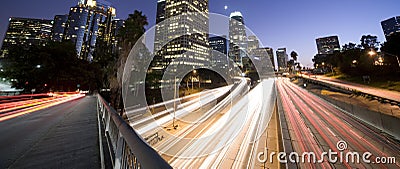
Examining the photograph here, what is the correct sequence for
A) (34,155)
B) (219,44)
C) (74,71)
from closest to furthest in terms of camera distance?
(34,155), (74,71), (219,44)

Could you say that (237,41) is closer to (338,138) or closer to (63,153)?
(338,138)

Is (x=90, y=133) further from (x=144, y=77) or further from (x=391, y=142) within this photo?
(x=144, y=77)

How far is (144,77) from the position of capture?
1447 inches

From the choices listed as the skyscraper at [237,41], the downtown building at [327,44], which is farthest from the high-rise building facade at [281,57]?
the skyscraper at [237,41]

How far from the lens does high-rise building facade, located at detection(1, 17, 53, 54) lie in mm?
101562

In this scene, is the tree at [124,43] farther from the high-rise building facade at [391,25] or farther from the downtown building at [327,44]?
the high-rise building facade at [391,25]

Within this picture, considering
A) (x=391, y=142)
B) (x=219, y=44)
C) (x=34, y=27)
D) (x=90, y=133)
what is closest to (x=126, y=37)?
(x=90, y=133)

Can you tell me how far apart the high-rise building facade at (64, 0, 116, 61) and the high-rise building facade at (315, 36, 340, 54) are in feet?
651

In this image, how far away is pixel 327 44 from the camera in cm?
13800

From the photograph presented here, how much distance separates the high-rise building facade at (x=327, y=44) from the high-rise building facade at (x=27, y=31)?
231 m

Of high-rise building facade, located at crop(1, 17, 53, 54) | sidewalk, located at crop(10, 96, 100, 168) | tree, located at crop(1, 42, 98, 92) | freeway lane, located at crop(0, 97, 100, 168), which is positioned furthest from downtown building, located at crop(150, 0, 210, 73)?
high-rise building facade, located at crop(1, 17, 53, 54)

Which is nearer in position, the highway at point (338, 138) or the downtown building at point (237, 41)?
the highway at point (338, 138)

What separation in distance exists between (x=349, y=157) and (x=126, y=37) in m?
29.4

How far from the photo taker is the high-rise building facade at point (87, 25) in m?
123
